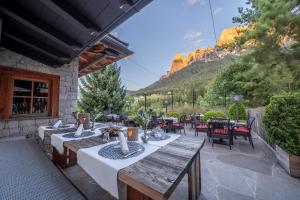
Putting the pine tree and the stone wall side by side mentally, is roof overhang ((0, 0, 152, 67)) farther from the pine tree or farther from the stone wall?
the pine tree

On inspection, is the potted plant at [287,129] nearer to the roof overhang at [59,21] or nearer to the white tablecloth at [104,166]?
the white tablecloth at [104,166]

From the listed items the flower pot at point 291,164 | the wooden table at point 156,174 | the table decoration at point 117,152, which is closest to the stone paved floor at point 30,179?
the table decoration at point 117,152

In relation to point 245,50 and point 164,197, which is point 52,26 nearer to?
A: point 164,197

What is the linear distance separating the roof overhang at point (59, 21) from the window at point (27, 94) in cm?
60

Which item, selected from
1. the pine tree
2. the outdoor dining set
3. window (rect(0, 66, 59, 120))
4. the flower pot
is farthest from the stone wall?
the flower pot

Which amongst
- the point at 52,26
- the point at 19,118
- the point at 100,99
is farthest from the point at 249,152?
the point at 100,99

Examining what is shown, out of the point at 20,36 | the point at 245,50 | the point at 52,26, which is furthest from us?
the point at 245,50

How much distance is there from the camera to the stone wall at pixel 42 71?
2.98 m

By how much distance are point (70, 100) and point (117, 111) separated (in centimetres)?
392

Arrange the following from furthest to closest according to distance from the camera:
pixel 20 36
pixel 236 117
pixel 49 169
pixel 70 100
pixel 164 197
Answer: pixel 236 117 → pixel 70 100 → pixel 20 36 → pixel 49 169 → pixel 164 197

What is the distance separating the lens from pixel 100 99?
24.8 ft

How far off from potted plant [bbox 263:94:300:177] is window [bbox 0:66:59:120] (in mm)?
5128

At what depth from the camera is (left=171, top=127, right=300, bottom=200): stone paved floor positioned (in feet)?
5.48

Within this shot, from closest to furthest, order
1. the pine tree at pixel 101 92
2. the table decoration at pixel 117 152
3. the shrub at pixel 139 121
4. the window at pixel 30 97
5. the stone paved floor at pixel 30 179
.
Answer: the table decoration at pixel 117 152
the stone paved floor at pixel 30 179
the shrub at pixel 139 121
the window at pixel 30 97
the pine tree at pixel 101 92
